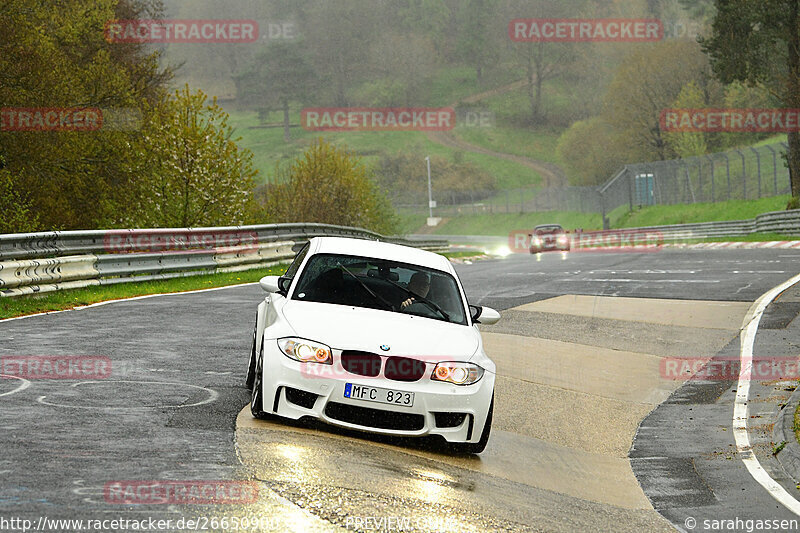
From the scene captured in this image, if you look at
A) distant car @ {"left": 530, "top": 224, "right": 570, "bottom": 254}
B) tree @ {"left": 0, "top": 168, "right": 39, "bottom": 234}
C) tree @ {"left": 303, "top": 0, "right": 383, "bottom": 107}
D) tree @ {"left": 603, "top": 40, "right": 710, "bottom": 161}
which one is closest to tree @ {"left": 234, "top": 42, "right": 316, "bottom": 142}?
tree @ {"left": 303, "top": 0, "right": 383, "bottom": 107}

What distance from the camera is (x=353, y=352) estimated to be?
25.8 feet

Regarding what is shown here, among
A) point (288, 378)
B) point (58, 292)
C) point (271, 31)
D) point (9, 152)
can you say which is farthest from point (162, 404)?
point (271, 31)

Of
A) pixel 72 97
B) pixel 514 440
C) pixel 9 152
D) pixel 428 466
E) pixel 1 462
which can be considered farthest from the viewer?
pixel 72 97

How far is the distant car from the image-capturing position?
49000 millimetres

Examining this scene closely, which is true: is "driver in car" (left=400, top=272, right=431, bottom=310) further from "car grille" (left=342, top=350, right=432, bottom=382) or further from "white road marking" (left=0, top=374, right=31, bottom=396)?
"white road marking" (left=0, top=374, right=31, bottom=396)

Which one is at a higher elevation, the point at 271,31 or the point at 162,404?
the point at 271,31

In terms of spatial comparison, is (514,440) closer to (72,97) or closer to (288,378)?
(288,378)

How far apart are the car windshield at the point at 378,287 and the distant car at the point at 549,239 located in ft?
131

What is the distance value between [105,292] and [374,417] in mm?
11921

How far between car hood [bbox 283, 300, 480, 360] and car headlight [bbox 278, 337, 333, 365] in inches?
2.0

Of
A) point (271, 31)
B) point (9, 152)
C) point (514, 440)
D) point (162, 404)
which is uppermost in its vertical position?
point (271, 31)

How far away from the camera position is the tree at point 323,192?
4528 cm

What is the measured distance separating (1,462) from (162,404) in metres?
2.53

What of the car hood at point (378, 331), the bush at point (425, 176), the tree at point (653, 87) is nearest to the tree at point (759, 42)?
the tree at point (653, 87)
